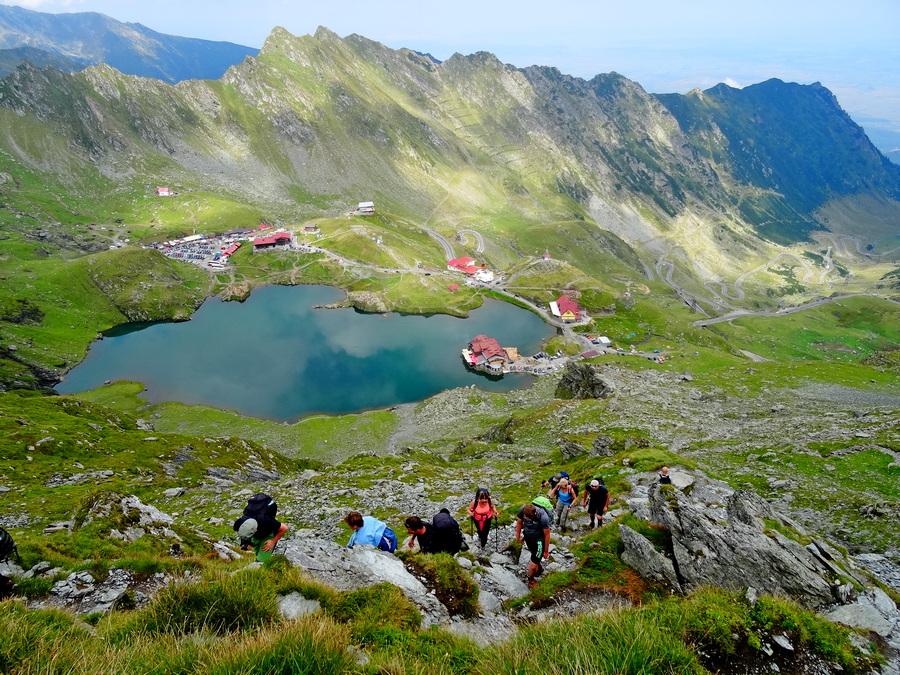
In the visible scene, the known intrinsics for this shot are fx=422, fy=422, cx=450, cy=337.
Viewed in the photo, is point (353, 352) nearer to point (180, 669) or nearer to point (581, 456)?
point (581, 456)

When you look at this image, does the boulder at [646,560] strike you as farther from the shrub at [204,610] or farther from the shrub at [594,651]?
the shrub at [204,610]

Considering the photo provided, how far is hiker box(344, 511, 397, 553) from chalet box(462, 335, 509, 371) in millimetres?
89420

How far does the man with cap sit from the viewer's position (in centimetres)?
1121

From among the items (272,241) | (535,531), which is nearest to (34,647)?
(535,531)

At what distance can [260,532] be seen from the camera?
11562 mm

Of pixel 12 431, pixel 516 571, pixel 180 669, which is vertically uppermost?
pixel 180 669

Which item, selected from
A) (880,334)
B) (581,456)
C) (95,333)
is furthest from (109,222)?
(880,334)

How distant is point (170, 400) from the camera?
8169 cm

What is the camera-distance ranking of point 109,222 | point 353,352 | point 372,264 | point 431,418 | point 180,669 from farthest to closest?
point 109,222
point 372,264
point 353,352
point 431,418
point 180,669

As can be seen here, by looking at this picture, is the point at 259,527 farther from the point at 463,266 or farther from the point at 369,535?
the point at 463,266

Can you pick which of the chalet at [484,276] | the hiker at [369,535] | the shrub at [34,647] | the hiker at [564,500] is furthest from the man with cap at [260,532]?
the chalet at [484,276]

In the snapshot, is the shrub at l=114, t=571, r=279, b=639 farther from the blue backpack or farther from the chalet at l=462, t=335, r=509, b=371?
the chalet at l=462, t=335, r=509, b=371

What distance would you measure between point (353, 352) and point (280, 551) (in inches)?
3746

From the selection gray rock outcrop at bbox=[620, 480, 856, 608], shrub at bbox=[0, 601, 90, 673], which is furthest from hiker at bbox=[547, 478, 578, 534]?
shrub at bbox=[0, 601, 90, 673]
